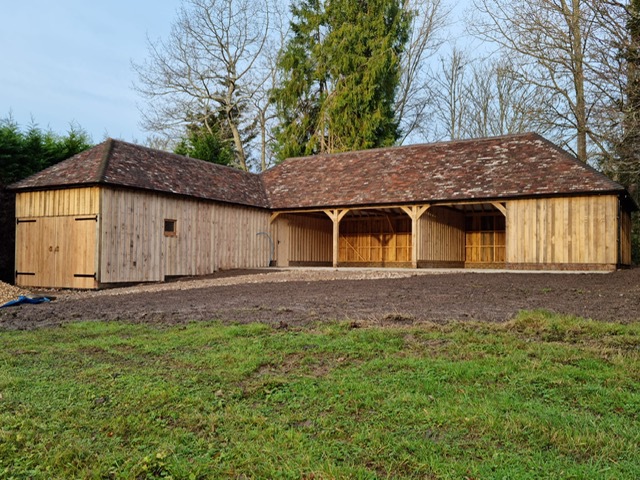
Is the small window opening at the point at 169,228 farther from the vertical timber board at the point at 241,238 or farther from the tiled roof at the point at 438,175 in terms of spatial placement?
the tiled roof at the point at 438,175

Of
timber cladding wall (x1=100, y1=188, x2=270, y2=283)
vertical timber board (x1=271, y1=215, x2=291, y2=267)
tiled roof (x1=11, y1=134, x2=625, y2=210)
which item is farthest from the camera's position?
vertical timber board (x1=271, y1=215, x2=291, y2=267)

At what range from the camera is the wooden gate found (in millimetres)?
16219

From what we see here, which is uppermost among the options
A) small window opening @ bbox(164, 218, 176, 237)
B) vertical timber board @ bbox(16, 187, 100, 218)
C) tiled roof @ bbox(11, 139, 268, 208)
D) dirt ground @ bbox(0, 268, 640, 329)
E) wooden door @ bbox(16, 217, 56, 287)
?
tiled roof @ bbox(11, 139, 268, 208)

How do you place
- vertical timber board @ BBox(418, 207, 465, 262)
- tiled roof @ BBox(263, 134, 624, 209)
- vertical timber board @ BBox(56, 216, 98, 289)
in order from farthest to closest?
1. vertical timber board @ BBox(418, 207, 465, 262)
2. tiled roof @ BBox(263, 134, 624, 209)
3. vertical timber board @ BBox(56, 216, 98, 289)

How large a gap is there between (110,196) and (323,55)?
2160 centimetres

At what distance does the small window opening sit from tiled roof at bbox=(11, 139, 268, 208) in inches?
40.0

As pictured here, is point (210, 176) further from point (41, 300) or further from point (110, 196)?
point (41, 300)

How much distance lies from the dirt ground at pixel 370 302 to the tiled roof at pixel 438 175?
4.14 metres

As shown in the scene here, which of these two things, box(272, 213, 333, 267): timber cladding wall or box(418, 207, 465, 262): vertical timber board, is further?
box(272, 213, 333, 267): timber cladding wall

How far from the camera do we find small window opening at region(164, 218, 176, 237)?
18.2 meters

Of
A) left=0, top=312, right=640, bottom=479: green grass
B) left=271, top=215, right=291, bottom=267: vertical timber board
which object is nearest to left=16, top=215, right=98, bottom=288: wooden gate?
left=271, top=215, right=291, bottom=267: vertical timber board

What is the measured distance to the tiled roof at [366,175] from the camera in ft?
57.3

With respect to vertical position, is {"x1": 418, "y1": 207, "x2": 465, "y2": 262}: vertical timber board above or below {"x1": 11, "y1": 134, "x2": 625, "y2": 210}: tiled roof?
below

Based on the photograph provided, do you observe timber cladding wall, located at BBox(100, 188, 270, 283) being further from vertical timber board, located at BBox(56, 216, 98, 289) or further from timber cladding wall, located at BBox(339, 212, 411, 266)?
timber cladding wall, located at BBox(339, 212, 411, 266)
